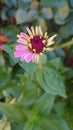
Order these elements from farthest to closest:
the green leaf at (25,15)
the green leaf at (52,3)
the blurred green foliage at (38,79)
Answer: the green leaf at (25,15) → the green leaf at (52,3) → the blurred green foliage at (38,79)

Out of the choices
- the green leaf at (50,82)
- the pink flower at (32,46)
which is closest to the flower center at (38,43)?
the pink flower at (32,46)

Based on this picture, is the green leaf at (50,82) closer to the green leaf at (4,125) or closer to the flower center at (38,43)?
the flower center at (38,43)

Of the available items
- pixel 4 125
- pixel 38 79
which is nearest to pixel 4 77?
pixel 4 125

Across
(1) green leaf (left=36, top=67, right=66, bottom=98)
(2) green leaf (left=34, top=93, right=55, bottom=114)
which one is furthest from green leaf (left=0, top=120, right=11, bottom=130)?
(1) green leaf (left=36, top=67, right=66, bottom=98)

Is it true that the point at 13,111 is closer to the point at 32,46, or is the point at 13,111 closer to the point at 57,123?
the point at 57,123

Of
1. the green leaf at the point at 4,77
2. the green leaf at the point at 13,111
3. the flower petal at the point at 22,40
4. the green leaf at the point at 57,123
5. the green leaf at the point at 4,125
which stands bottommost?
the green leaf at the point at 57,123
